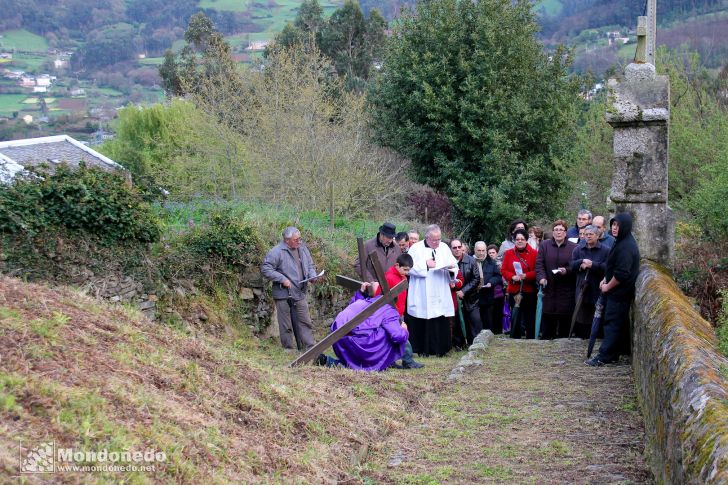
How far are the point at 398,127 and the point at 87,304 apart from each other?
1737 centimetres

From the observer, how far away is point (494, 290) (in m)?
14.4

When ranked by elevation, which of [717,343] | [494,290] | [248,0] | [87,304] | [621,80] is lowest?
[494,290]

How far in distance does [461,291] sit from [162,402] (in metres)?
8.52

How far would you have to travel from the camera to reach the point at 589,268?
11.7m

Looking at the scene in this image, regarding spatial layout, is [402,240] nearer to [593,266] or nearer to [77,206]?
[593,266]

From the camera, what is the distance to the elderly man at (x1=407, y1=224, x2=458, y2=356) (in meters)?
13.0

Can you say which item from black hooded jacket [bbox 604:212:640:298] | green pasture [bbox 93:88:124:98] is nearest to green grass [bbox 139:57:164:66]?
green pasture [bbox 93:88:124:98]

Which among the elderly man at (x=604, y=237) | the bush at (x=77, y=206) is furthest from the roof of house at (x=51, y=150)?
the elderly man at (x=604, y=237)

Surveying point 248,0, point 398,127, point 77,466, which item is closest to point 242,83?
point 398,127

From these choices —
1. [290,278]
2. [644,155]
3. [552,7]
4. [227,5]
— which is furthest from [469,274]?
[552,7]

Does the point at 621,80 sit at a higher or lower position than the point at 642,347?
higher

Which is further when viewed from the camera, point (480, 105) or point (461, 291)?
point (480, 105)

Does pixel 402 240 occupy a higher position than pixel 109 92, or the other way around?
pixel 109 92

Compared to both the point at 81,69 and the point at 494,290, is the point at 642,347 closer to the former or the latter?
the point at 494,290
